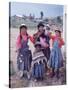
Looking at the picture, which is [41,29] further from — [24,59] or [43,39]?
[24,59]

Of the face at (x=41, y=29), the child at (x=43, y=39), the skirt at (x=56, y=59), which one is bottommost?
the skirt at (x=56, y=59)

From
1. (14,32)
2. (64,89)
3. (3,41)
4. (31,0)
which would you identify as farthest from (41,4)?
(64,89)

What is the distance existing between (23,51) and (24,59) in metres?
0.06

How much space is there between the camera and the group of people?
173cm

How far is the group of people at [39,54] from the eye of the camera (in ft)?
5.67

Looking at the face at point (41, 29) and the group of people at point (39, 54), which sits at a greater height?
the face at point (41, 29)

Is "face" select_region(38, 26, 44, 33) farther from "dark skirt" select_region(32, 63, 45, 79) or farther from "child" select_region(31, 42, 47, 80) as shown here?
"dark skirt" select_region(32, 63, 45, 79)

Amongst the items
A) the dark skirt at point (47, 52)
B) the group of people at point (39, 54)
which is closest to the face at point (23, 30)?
the group of people at point (39, 54)

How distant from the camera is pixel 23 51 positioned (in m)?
1.73

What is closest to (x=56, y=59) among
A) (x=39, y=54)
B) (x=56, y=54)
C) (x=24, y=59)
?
(x=56, y=54)

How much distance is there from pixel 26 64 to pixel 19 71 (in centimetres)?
8

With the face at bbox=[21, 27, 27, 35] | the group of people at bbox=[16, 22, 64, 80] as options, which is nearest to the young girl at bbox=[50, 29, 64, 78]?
the group of people at bbox=[16, 22, 64, 80]

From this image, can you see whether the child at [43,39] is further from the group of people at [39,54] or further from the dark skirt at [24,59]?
the dark skirt at [24,59]

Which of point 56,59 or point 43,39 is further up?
point 43,39
